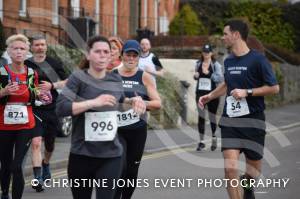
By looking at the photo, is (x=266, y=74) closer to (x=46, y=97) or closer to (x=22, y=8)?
(x=46, y=97)

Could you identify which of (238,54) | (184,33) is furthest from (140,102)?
(184,33)

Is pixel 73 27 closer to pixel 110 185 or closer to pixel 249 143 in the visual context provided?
pixel 249 143

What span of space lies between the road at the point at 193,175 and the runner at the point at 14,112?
110 cm

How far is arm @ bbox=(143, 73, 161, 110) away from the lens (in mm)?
7664

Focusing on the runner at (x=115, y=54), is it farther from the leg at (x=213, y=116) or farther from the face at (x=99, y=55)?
the leg at (x=213, y=116)

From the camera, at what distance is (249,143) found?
26.3 feet

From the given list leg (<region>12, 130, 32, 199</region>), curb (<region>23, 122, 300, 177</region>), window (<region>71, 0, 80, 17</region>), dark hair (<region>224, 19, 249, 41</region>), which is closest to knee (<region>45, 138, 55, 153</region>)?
curb (<region>23, 122, 300, 177</region>)

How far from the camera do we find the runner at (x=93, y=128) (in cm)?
623

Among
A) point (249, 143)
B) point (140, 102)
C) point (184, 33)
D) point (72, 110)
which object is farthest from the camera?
point (184, 33)

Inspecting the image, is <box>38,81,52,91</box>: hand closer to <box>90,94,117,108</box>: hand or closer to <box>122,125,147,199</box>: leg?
<box>122,125,147,199</box>: leg

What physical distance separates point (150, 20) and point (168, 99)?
64.0 feet

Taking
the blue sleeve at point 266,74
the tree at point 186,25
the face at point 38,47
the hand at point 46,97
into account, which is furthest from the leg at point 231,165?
the tree at point 186,25

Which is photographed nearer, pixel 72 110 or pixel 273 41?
pixel 72 110

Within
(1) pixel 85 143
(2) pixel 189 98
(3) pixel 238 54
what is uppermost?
(3) pixel 238 54
